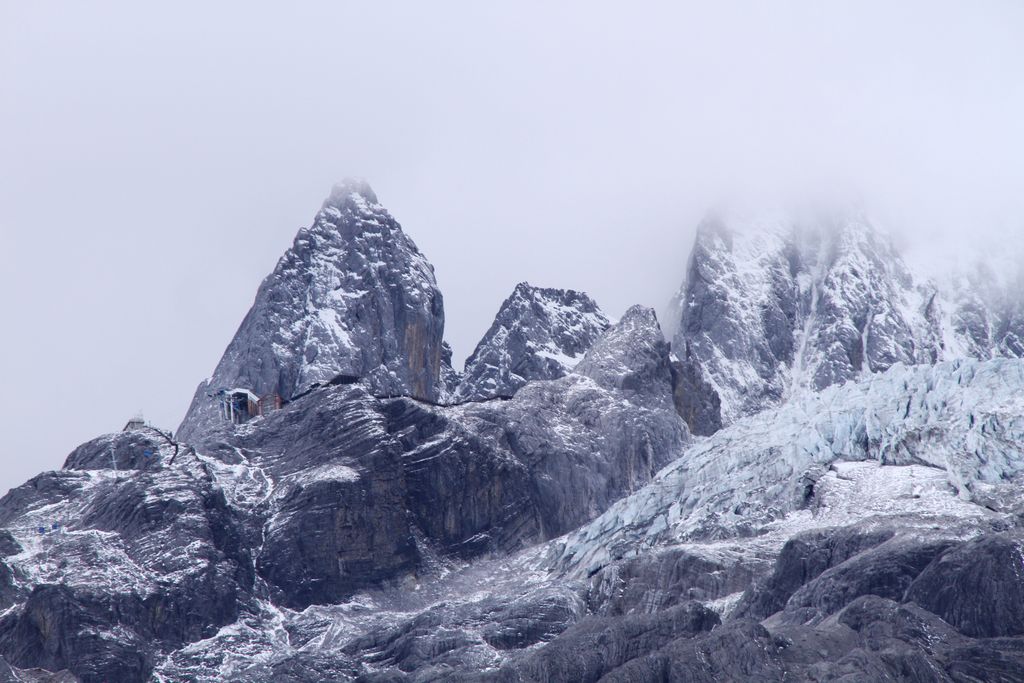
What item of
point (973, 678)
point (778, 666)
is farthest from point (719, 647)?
point (973, 678)

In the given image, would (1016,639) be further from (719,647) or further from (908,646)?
(719,647)

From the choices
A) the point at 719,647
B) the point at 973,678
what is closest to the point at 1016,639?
the point at 973,678

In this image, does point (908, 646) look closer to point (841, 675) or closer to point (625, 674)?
point (841, 675)

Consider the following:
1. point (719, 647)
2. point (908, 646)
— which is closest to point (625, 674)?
point (719, 647)

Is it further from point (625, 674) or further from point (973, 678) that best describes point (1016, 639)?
point (625, 674)

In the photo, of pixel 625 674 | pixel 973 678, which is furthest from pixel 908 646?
pixel 625 674

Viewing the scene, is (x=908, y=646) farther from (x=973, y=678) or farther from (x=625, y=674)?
(x=625, y=674)
